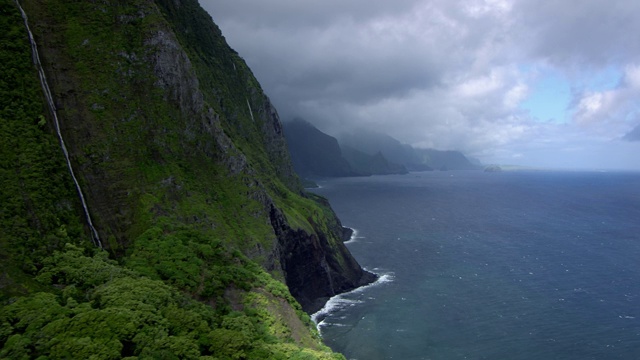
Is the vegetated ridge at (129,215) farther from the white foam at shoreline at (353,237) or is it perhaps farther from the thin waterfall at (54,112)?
the white foam at shoreline at (353,237)

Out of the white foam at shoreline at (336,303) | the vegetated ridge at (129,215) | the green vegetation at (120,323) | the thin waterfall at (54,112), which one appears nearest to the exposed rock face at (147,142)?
the vegetated ridge at (129,215)

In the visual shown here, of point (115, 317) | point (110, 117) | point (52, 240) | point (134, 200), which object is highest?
point (110, 117)

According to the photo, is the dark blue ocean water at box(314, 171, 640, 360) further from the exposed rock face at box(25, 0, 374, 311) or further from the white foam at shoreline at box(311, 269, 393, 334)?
the exposed rock face at box(25, 0, 374, 311)

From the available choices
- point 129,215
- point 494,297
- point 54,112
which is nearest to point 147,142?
point 54,112

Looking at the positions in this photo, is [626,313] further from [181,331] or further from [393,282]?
[181,331]

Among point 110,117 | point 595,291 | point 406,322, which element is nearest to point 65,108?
point 110,117

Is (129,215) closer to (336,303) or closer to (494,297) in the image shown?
(336,303)
